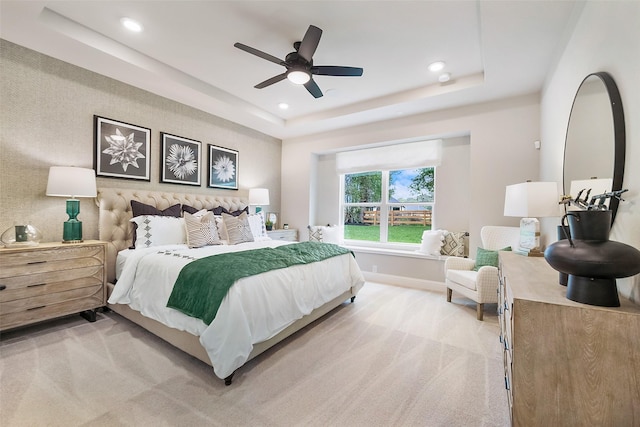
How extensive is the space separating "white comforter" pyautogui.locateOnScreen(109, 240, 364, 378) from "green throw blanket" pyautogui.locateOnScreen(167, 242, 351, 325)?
0.05 m

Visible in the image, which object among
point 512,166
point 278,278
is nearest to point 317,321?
point 278,278

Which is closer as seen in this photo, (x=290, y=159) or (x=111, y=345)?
(x=111, y=345)

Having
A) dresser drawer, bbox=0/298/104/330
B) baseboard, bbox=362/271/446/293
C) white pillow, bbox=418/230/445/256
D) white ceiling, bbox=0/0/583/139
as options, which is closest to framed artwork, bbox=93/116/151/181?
white ceiling, bbox=0/0/583/139

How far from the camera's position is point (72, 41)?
2.41 m

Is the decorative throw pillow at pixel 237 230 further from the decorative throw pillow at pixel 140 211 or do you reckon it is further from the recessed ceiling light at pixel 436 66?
the recessed ceiling light at pixel 436 66

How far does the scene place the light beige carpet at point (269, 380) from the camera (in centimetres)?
152

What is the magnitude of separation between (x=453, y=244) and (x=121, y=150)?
15.5 feet

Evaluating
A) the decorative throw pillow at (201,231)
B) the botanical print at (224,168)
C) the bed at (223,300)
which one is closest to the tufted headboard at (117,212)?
the bed at (223,300)

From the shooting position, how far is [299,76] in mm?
2549

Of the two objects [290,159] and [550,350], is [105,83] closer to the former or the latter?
[290,159]

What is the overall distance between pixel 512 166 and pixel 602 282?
2.97 meters

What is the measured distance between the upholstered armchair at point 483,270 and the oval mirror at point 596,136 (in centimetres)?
128

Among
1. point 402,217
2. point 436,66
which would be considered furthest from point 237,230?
point 436,66

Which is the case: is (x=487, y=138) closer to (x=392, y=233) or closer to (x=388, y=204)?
(x=388, y=204)
